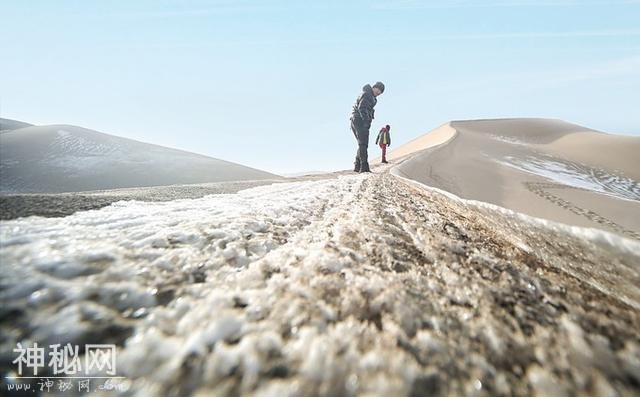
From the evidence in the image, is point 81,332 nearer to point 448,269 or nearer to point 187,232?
point 187,232

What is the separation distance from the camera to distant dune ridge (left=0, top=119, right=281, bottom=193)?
32.6ft

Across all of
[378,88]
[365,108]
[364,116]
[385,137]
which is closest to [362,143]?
[364,116]

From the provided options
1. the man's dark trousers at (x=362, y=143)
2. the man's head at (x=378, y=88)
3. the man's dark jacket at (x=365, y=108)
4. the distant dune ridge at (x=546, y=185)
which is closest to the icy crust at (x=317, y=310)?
the distant dune ridge at (x=546, y=185)

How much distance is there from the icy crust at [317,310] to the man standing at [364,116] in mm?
5665

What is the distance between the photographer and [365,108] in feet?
23.1

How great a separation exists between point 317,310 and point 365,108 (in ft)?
21.8

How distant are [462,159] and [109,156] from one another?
1240cm

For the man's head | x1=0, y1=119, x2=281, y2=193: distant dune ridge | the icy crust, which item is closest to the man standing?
the man's head

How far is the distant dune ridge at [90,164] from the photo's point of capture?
9945mm

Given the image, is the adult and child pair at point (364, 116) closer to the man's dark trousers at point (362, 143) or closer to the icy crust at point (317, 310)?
the man's dark trousers at point (362, 143)

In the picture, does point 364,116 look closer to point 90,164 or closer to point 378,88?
point 378,88

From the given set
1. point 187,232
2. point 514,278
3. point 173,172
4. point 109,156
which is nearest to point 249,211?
point 187,232

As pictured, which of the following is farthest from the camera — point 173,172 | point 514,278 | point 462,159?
point 173,172

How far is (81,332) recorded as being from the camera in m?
0.80
